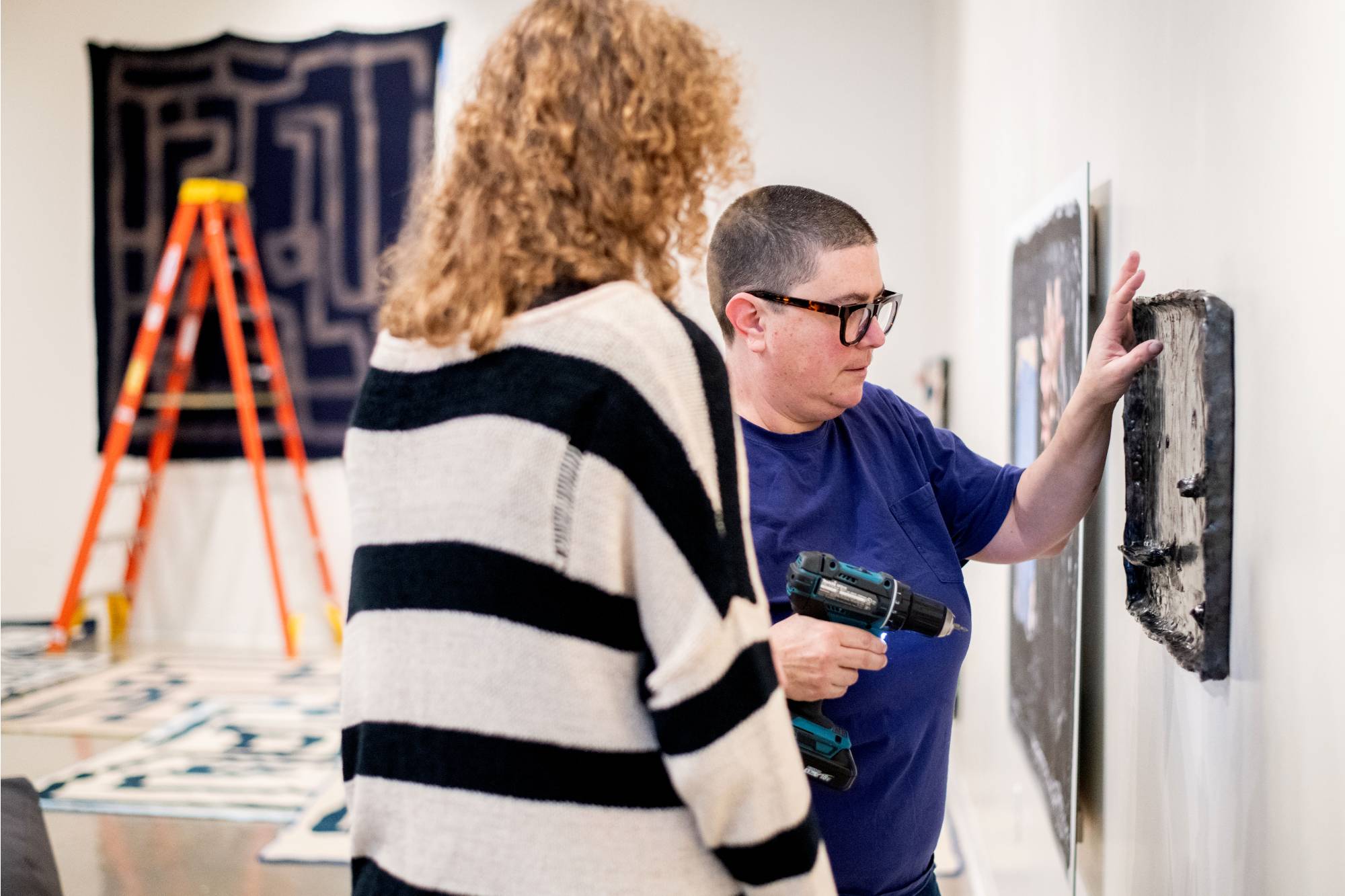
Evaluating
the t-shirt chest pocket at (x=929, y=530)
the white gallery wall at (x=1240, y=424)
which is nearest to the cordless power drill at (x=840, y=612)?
the t-shirt chest pocket at (x=929, y=530)

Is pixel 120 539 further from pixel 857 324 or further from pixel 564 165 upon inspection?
pixel 564 165

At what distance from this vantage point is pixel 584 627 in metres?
0.80

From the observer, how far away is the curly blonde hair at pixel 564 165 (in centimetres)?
84

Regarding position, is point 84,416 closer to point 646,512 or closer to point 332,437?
point 332,437

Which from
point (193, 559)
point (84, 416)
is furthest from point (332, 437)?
point (84, 416)

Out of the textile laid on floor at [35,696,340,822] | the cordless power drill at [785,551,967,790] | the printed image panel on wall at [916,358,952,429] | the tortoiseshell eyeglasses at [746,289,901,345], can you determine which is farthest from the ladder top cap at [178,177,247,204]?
the cordless power drill at [785,551,967,790]

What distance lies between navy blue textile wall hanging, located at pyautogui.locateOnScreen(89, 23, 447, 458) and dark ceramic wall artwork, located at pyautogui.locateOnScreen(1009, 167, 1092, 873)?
13.2 feet

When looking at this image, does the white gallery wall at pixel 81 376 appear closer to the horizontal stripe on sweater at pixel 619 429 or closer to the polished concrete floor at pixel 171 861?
the polished concrete floor at pixel 171 861

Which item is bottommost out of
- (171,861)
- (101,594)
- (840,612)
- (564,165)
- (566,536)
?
(171,861)

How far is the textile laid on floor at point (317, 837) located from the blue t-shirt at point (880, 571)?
2.03 metres

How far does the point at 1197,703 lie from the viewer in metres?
1.15

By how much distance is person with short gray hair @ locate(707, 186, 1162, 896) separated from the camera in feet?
4.13

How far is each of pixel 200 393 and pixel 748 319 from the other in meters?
5.01

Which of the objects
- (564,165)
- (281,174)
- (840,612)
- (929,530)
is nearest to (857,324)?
(929,530)
